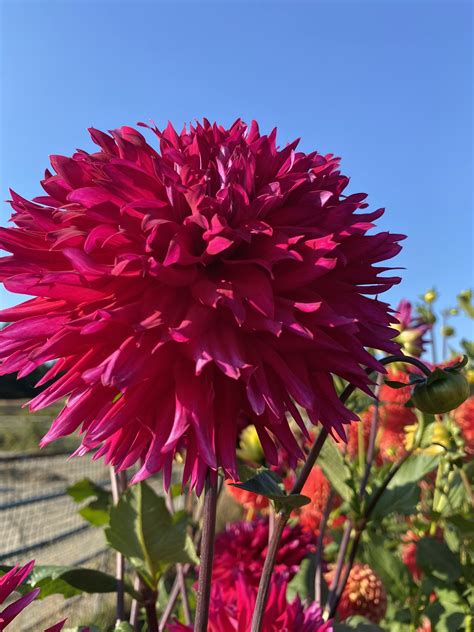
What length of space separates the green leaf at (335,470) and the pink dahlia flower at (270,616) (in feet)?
0.53

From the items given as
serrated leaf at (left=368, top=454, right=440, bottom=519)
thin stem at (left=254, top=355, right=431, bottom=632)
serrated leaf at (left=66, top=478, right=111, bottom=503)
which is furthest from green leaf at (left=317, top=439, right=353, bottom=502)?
serrated leaf at (left=66, top=478, right=111, bottom=503)

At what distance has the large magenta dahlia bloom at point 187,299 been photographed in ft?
1.38

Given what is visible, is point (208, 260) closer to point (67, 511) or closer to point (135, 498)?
point (135, 498)

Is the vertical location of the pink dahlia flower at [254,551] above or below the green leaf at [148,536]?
below

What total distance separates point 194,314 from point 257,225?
0.30 feet

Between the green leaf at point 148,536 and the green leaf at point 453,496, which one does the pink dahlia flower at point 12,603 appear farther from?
the green leaf at point 453,496

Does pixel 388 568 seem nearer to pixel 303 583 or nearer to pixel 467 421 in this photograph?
pixel 303 583

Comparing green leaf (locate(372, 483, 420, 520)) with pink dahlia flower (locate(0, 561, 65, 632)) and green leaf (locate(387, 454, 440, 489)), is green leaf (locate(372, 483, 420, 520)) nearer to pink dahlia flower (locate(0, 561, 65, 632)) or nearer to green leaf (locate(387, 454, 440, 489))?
green leaf (locate(387, 454, 440, 489))

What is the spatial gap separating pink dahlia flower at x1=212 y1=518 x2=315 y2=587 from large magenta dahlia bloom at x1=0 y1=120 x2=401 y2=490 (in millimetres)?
478

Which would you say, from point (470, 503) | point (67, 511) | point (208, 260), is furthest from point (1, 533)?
point (208, 260)

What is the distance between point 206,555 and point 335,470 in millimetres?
364

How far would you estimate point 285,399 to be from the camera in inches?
17.7

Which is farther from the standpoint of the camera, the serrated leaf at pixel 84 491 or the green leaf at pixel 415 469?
the serrated leaf at pixel 84 491

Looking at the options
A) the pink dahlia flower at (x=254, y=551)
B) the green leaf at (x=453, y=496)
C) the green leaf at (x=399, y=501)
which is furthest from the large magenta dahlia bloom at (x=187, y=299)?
the green leaf at (x=453, y=496)
